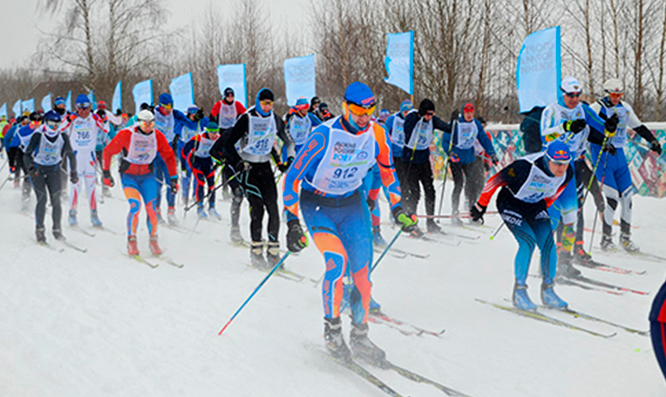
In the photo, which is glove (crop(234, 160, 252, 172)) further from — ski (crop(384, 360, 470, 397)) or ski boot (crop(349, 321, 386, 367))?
ski (crop(384, 360, 470, 397))

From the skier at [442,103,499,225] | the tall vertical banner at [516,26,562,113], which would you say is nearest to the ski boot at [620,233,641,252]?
the tall vertical banner at [516,26,562,113]

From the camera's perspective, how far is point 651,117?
14.0 meters

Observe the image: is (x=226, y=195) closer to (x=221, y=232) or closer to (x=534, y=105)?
(x=221, y=232)

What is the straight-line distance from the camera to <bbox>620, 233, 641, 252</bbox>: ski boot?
23.4ft

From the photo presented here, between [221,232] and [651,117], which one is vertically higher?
[651,117]

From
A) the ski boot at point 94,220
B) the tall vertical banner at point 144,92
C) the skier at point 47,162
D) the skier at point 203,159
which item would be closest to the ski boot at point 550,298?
the skier at point 203,159

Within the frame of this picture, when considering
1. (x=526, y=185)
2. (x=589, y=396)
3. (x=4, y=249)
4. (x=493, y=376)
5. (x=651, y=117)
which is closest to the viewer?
(x=589, y=396)

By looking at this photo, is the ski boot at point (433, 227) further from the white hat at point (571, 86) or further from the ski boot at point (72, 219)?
the ski boot at point (72, 219)

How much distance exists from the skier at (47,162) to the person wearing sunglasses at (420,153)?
510 centimetres

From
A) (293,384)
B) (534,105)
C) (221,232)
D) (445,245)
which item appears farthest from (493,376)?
(221,232)

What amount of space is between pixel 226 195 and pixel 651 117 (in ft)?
35.3

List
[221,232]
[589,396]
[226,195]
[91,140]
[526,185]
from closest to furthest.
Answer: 1. [589,396]
2. [526,185]
3. [221,232]
4. [91,140]
5. [226,195]

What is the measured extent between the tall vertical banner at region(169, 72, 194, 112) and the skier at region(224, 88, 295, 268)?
725 cm

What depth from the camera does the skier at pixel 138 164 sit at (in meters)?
7.10
